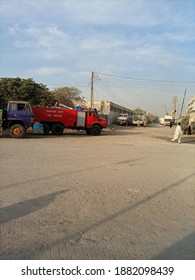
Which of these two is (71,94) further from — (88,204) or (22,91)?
(88,204)

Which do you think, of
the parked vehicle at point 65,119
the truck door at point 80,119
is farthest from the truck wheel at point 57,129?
the truck door at point 80,119

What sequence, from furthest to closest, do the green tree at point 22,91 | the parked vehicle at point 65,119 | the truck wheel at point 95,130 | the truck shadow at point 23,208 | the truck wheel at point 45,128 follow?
1. the green tree at point 22,91
2. the truck wheel at point 95,130
3. the parked vehicle at point 65,119
4. the truck wheel at point 45,128
5. the truck shadow at point 23,208

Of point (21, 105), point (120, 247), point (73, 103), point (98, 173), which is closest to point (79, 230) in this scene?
point (120, 247)

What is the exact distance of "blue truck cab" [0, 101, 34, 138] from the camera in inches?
834

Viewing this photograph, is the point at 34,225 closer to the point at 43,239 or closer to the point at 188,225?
the point at 43,239

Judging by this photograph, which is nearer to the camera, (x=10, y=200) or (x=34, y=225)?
(x=34, y=225)

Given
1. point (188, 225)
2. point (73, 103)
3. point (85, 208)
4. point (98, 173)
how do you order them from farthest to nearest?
point (73, 103), point (98, 173), point (85, 208), point (188, 225)

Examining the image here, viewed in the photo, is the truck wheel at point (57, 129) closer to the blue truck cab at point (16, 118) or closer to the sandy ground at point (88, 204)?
the blue truck cab at point (16, 118)

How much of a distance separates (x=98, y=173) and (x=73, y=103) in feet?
172

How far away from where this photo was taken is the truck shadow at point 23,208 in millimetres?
5152

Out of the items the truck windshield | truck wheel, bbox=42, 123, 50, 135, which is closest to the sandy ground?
the truck windshield

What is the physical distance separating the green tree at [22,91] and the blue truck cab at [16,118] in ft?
59.3

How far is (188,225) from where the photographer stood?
5246mm

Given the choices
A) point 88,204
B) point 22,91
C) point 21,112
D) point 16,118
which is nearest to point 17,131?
point 16,118
